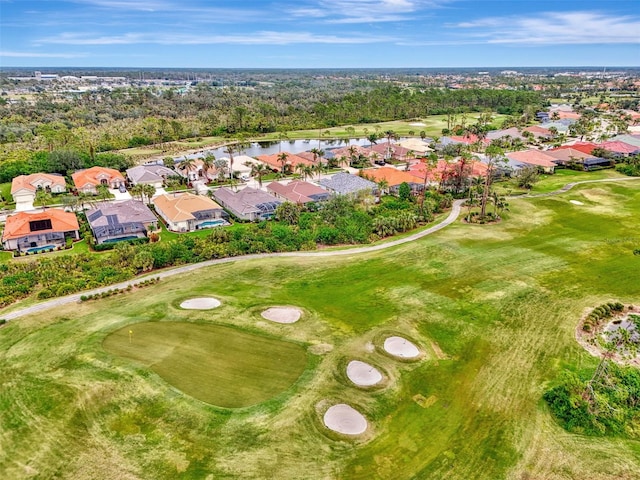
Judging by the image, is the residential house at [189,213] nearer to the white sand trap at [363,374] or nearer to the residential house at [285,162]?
the residential house at [285,162]

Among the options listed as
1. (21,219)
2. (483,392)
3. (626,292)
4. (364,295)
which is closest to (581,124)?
(626,292)

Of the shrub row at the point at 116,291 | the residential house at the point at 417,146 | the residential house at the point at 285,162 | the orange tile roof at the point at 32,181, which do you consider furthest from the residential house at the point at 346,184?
the orange tile roof at the point at 32,181

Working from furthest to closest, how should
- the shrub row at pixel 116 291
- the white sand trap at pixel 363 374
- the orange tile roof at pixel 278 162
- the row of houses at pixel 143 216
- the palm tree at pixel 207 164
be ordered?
the orange tile roof at pixel 278 162 → the palm tree at pixel 207 164 → the row of houses at pixel 143 216 → the shrub row at pixel 116 291 → the white sand trap at pixel 363 374

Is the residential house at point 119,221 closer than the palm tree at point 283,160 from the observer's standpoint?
Yes

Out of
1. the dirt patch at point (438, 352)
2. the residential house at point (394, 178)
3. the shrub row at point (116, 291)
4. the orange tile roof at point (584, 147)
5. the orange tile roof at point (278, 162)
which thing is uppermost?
the orange tile roof at point (584, 147)

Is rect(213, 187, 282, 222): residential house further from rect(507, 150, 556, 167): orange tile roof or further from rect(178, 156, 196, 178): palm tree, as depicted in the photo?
rect(507, 150, 556, 167): orange tile roof

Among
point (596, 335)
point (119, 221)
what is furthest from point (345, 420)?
point (119, 221)

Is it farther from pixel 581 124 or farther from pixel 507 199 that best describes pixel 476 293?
pixel 581 124
